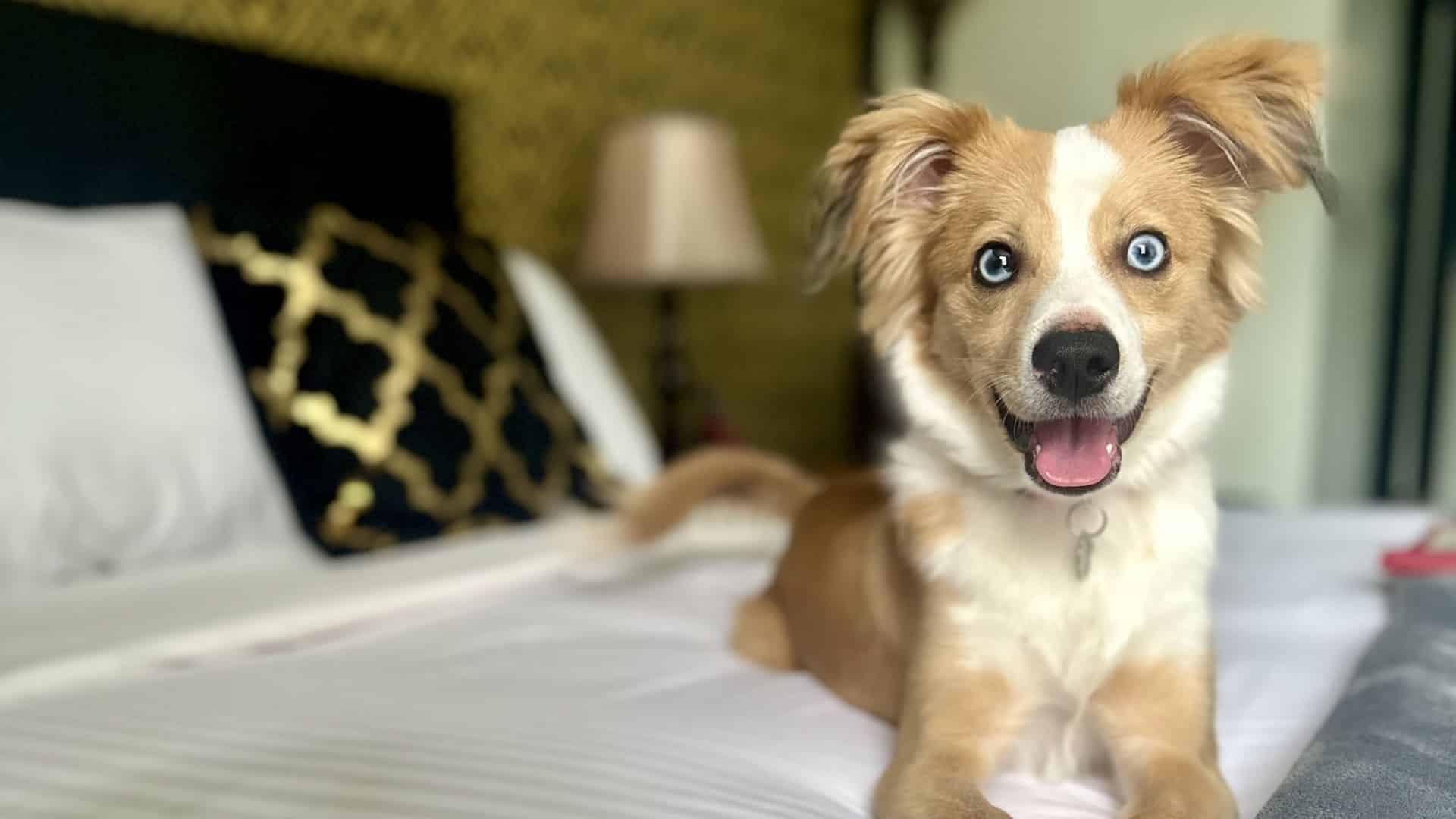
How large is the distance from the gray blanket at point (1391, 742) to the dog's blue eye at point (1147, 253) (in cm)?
40

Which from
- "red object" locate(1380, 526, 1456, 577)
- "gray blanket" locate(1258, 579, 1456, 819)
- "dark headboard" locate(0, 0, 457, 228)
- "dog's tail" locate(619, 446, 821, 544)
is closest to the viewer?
"gray blanket" locate(1258, 579, 1456, 819)

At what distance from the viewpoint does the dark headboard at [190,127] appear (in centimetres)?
169

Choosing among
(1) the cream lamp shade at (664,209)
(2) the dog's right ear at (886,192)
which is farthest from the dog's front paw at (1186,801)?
(1) the cream lamp shade at (664,209)

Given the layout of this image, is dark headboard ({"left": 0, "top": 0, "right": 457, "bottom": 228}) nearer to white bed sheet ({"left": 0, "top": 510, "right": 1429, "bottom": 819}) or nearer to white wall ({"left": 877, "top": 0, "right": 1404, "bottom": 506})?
white bed sheet ({"left": 0, "top": 510, "right": 1429, "bottom": 819})

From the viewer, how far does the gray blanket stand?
656 mm

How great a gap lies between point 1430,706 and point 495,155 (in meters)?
2.41

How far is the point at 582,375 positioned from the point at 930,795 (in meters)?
1.45

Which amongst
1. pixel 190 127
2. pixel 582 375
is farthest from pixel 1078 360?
pixel 190 127

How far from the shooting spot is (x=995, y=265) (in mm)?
867

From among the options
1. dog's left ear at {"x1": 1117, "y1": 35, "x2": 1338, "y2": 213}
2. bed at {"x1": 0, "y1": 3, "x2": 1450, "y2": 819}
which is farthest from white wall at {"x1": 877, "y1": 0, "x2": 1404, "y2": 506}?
bed at {"x1": 0, "y1": 3, "x2": 1450, "y2": 819}

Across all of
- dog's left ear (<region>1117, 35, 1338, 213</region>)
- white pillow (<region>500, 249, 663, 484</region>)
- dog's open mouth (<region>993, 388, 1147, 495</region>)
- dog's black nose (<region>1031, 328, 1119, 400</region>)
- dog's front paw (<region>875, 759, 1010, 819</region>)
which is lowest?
white pillow (<region>500, 249, 663, 484</region>)

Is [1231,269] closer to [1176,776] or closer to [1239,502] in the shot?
[1176,776]

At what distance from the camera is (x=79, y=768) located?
33.5 inches

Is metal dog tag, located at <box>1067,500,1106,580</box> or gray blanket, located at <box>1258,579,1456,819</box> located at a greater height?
metal dog tag, located at <box>1067,500,1106,580</box>
